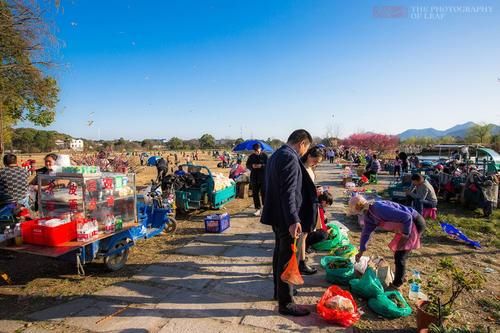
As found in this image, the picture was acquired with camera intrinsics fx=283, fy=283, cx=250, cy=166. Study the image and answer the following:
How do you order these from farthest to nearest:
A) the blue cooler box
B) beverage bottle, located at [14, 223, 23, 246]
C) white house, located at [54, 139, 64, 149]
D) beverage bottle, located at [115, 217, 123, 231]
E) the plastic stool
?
white house, located at [54, 139, 64, 149] < the plastic stool < the blue cooler box < beverage bottle, located at [115, 217, 123, 231] < beverage bottle, located at [14, 223, 23, 246]

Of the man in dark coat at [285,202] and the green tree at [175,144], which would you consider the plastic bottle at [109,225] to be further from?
the green tree at [175,144]

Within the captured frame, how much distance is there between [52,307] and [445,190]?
433 inches

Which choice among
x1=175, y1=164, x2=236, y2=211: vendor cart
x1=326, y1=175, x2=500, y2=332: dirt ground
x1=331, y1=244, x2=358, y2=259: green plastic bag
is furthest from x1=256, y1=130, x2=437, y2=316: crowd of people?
x1=175, y1=164, x2=236, y2=211: vendor cart

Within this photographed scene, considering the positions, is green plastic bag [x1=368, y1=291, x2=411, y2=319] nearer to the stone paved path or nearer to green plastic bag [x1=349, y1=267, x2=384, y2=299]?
green plastic bag [x1=349, y1=267, x2=384, y2=299]

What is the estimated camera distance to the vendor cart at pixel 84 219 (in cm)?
361

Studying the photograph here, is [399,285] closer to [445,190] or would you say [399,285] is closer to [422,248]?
[422,248]

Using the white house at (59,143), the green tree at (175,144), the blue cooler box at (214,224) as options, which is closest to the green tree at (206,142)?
the green tree at (175,144)

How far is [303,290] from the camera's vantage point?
366 centimetres

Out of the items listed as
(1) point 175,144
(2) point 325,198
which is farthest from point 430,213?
(1) point 175,144

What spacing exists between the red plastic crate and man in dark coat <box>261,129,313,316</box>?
8.60 ft

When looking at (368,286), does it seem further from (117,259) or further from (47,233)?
(47,233)

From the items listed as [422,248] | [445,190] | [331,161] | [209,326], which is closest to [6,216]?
[209,326]

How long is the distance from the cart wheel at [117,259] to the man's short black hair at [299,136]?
10.2ft

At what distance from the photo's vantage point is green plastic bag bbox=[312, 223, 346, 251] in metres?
5.02
